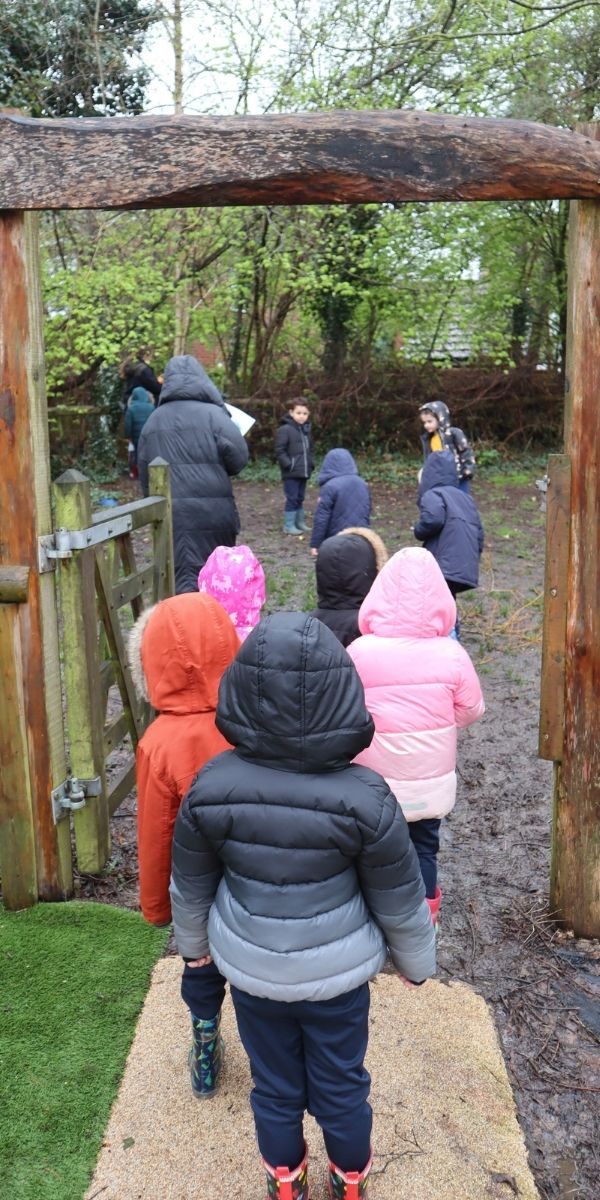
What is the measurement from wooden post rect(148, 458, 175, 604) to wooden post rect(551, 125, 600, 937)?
2.49 meters

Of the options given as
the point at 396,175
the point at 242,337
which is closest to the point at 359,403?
the point at 242,337

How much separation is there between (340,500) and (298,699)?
17.4ft

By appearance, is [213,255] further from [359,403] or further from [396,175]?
[396,175]

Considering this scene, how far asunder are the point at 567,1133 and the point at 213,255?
13546 mm

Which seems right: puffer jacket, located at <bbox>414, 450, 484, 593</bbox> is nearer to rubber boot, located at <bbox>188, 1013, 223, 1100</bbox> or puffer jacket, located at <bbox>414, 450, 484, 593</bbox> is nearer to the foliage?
rubber boot, located at <bbox>188, 1013, 223, 1100</bbox>

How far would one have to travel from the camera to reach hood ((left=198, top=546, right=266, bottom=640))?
479 cm

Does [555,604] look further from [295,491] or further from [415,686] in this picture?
[295,491]

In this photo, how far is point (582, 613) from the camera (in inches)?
135

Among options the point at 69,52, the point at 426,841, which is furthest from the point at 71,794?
the point at 69,52

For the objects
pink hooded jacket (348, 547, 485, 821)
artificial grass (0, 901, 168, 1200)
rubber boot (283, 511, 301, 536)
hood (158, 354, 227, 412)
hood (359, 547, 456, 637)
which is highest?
hood (158, 354, 227, 412)

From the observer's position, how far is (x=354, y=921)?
2246 mm

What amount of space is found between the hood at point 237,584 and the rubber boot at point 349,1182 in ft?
8.87

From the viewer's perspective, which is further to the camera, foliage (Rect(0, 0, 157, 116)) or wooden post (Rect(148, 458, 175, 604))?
foliage (Rect(0, 0, 157, 116))

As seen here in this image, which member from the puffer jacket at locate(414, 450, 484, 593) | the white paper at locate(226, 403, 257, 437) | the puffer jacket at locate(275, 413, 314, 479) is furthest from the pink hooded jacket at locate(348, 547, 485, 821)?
the puffer jacket at locate(275, 413, 314, 479)
